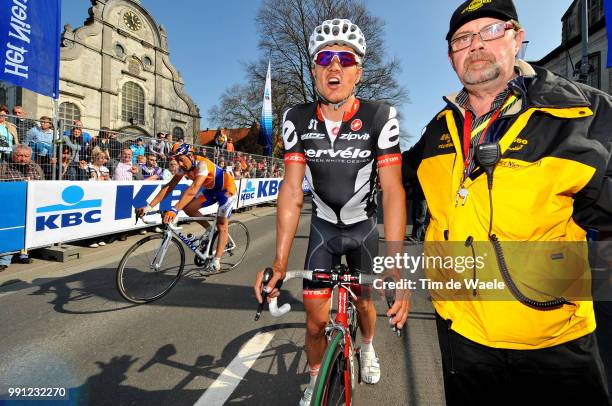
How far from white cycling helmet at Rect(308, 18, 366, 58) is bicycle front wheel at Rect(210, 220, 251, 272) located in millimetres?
4530

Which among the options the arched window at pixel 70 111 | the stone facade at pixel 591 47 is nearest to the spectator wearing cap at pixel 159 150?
the stone facade at pixel 591 47

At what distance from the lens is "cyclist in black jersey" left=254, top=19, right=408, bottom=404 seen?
7.33 ft

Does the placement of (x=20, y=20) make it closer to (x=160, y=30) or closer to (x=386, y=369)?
(x=386, y=369)

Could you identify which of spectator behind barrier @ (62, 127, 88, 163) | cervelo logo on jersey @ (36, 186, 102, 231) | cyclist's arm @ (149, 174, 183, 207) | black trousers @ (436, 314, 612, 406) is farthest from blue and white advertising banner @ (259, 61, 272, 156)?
black trousers @ (436, 314, 612, 406)

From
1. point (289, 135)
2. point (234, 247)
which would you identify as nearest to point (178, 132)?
point (234, 247)

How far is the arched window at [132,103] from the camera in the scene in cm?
3908

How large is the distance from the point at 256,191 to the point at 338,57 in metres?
15.1

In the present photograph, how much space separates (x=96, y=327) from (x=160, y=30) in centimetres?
4960

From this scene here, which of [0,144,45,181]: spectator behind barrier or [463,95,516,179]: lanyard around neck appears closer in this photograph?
[463,95,516,179]: lanyard around neck

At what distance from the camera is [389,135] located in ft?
7.08

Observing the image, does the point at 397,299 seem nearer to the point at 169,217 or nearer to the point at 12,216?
the point at 169,217

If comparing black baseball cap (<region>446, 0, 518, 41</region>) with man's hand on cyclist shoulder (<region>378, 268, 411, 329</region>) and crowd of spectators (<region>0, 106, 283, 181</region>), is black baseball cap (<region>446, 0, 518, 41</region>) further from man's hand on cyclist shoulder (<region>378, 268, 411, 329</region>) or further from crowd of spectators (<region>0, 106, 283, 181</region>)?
crowd of spectators (<region>0, 106, 283, 181</region>)

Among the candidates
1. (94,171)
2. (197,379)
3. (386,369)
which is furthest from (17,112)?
(386,369)

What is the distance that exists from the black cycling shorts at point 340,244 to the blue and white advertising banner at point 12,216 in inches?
222
